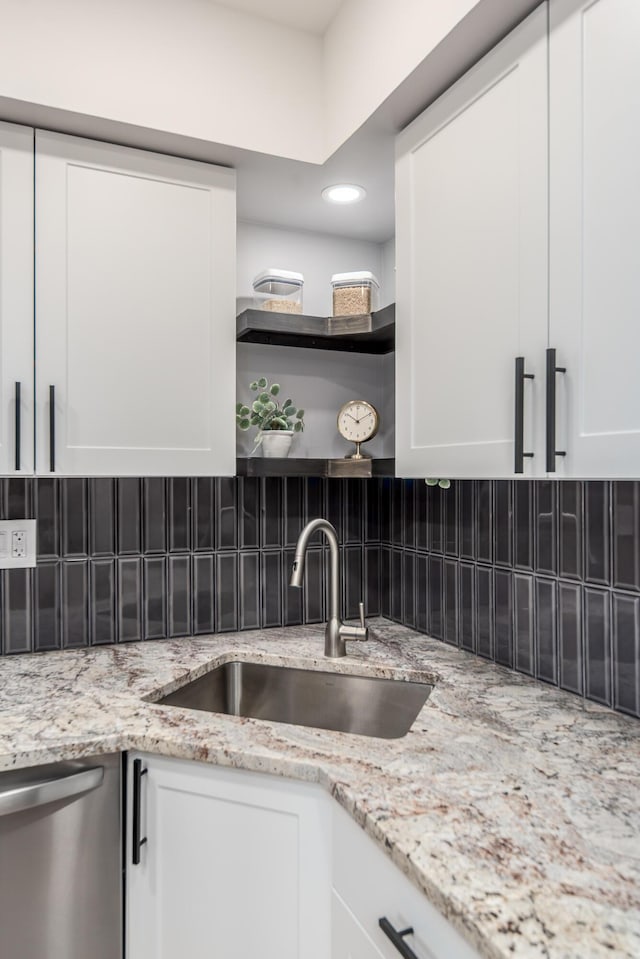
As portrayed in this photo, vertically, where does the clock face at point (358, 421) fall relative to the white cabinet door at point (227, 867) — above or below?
above

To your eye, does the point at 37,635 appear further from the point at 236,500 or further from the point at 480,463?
the point at 480,463

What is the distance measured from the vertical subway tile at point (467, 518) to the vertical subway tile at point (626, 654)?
46 centimetres

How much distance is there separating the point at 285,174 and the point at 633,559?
129 cm

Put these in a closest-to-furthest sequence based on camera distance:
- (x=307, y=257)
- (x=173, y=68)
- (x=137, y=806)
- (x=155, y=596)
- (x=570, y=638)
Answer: (x=137, y=806), (x=570, y=638), (x=173, y=68), (x=155, y=596), (x=307, y=257)

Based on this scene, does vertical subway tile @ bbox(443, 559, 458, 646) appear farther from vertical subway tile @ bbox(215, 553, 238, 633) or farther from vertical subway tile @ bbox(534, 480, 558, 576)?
vertical subway tile @ bbox(215, 553, 238, 633)

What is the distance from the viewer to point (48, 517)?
1698 mm

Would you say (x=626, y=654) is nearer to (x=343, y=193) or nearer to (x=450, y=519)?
(x=450, y=519)

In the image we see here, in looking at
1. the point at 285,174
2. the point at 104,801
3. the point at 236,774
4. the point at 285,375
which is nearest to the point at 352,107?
the point at 285,174

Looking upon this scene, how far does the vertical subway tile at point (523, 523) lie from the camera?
1.45 m

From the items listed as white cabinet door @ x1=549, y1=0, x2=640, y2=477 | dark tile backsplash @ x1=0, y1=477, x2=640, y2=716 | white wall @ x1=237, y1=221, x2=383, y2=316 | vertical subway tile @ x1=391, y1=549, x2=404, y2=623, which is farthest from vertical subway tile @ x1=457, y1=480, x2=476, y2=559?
white wall @ x1=237, y1=221, x2=383, y2=316

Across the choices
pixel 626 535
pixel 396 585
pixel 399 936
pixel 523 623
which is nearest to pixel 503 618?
pixel 523 623

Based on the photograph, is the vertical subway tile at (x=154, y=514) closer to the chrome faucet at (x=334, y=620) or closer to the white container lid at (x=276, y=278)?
the chrome faucet at (x=334, y=620)

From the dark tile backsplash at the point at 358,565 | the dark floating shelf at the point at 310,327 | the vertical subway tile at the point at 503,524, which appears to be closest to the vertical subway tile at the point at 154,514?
the dark tile backsplash at the point at 358,565

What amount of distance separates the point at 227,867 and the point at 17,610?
3.02 feet
